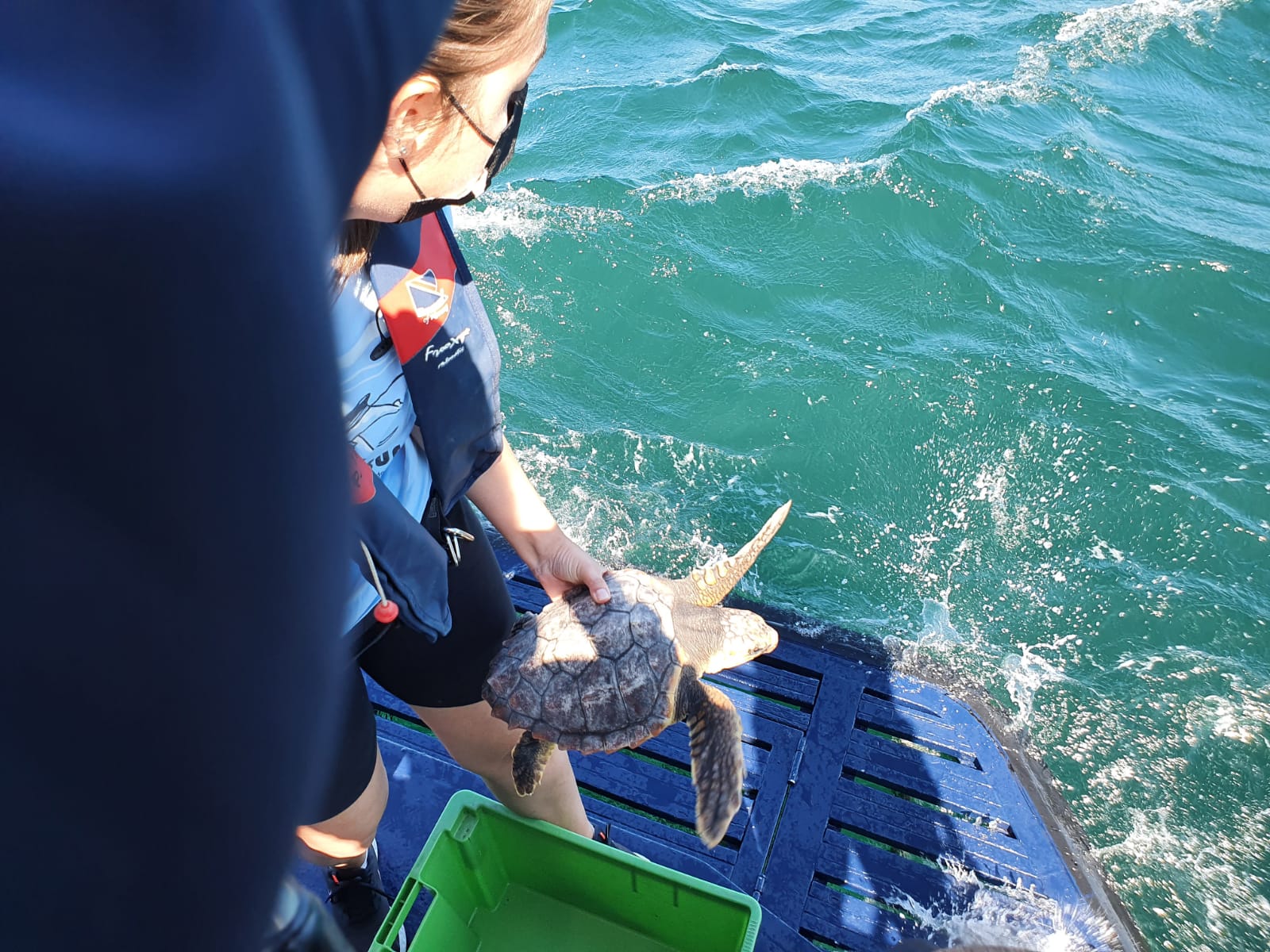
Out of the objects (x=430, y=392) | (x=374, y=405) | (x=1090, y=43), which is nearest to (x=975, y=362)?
(x=430, y=392)

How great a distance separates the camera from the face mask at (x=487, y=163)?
139 cm

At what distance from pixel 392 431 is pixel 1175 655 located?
5.18m

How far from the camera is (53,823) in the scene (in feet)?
1.08

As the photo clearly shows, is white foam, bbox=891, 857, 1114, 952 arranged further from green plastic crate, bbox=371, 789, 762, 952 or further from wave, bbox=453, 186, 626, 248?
wave, bbox=453, 186, 626, 248

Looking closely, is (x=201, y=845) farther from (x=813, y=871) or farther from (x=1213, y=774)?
(x=1213, y=774)

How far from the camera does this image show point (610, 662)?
10.5 ft

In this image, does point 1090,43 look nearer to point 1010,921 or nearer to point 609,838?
point 1010,921

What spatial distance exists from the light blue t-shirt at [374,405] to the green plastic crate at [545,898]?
1.06 m

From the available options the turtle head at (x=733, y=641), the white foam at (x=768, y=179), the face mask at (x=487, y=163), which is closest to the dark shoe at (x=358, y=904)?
the turtle head at (x=733, y=641)

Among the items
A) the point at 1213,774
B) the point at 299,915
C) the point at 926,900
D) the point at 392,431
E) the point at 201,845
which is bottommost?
the point at 1213,774

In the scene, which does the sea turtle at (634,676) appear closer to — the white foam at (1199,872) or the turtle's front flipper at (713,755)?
the turtle's front flipper at (713,755)

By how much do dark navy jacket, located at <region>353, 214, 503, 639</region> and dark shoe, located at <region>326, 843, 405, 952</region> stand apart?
1.39m

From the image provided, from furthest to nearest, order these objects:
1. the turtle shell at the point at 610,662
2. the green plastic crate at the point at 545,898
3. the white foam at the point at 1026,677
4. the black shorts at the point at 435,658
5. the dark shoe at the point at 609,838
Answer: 1. the white foam at the point at 1026,677
2. the dark shoe at the point at 609,838
3. the turtle shell at the point at 610,662
4. the green plastic crate at the point at 545,898
5. the black shorts at the point at 435,658

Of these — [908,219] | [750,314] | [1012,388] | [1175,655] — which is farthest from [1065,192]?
[1175,655]
